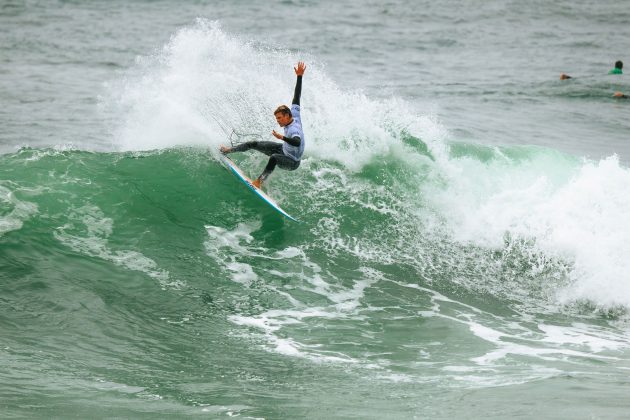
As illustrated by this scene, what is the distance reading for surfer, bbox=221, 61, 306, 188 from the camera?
1121 centimetres

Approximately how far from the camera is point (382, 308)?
980cm

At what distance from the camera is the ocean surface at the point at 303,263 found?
7.22 meters

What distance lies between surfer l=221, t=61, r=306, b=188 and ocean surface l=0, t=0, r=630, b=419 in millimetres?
843

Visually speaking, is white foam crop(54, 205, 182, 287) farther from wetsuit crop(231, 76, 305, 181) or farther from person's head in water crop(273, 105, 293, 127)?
person's head in water crop(273, 105, 293, 127)

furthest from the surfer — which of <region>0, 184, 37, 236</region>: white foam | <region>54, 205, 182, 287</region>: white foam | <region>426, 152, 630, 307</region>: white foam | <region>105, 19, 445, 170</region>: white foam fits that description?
<region>0, 184, 37, 236</region>: white foam

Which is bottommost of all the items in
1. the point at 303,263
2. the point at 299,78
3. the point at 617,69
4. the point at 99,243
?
the point at 303,263

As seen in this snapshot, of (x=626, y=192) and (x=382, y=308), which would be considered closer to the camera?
(x=382, y=308)

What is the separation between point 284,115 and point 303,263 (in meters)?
2.20

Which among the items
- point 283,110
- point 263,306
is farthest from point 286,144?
point 263,306

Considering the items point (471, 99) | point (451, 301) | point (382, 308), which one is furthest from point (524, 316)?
point (471, 99)

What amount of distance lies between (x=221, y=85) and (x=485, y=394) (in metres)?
8.79

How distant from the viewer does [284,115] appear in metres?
11.2

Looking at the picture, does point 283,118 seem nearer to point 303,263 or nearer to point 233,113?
point 303,263

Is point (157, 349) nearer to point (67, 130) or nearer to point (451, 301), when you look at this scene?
point (451, 301)
